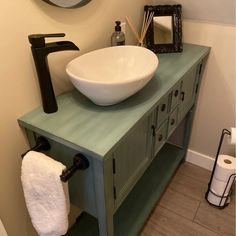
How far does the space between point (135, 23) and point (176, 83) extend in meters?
0.51

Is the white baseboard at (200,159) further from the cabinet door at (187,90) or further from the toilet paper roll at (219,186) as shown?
the cabinet door at (187,90)

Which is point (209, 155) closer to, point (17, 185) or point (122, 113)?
point (122, 113)

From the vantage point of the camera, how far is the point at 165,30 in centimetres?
145

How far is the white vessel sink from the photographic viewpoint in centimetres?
87

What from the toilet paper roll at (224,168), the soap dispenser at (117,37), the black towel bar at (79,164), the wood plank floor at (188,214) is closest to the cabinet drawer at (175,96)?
the soap dispenser at (117,37)

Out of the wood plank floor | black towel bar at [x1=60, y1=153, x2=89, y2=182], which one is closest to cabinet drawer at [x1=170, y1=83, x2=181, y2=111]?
black towel bar at [x1=60, y1=153, x2=89, y2=182]

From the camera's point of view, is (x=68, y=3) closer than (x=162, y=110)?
Yes

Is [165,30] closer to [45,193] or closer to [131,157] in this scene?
[131,157]

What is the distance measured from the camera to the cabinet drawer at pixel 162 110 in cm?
108

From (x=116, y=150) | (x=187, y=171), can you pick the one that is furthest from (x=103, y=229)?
(x=187, y=171)

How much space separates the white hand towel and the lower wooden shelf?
19.6 inches

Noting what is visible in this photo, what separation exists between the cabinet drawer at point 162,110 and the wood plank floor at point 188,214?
683 millimetres

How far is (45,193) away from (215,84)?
47.0 inches

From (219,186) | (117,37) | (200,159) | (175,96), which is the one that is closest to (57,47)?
(117,37)
